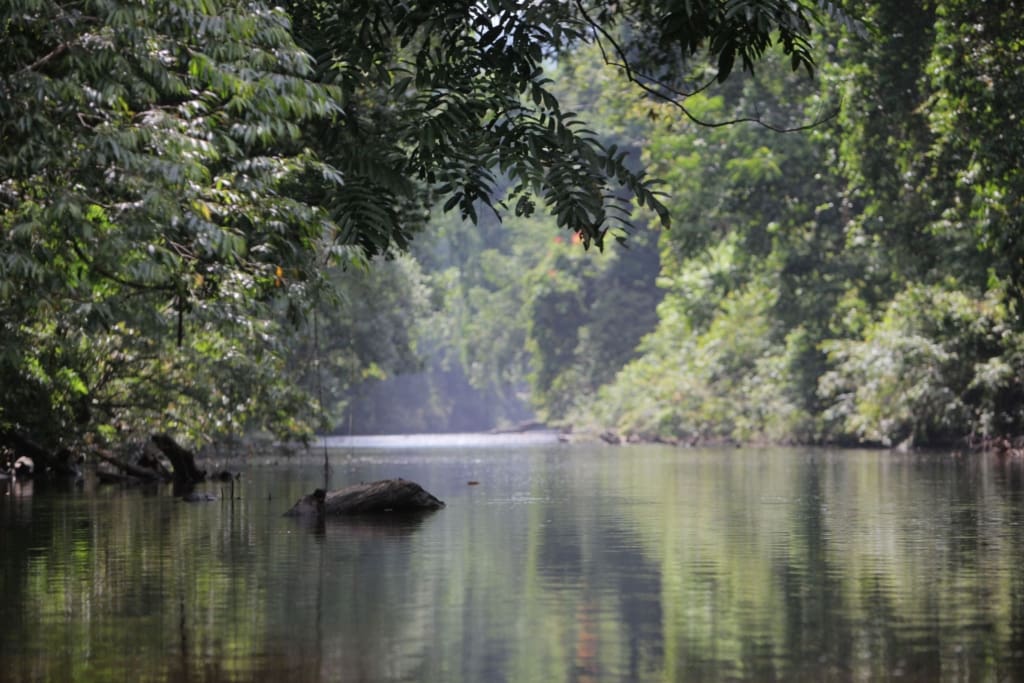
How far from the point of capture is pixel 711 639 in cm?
930

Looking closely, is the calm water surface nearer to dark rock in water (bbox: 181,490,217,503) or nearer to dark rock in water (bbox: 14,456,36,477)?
dark rock in water (bbox: 181,490,217,503)

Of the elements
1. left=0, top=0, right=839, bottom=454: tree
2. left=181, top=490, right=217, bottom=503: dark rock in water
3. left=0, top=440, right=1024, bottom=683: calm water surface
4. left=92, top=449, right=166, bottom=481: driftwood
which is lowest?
left=0, top=440, right=1024, bottom=683: calm water surface

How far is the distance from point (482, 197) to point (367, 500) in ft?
38.0

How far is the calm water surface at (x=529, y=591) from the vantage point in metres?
8.58

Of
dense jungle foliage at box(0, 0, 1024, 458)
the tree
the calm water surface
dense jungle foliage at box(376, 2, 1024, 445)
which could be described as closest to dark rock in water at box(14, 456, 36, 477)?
dense jungle foliage at box(0, 0, 1024, 458)

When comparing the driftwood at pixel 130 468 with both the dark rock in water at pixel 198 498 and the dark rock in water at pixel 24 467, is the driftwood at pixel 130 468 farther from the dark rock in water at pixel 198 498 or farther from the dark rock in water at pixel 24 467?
the dark rock in water at pixel 198 498

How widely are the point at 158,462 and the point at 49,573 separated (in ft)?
60.7

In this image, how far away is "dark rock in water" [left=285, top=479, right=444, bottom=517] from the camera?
20297 millimetres

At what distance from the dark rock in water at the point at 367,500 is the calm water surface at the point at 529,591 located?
0.61 metres

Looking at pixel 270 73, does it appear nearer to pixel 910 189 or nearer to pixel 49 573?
pixel 49 573

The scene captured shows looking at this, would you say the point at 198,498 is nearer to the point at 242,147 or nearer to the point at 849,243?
the point at 242,147

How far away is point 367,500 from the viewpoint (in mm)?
20734

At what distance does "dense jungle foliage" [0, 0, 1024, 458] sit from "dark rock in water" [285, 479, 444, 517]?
286 cm

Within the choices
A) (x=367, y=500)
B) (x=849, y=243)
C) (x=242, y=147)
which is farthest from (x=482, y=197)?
(x=849, y=243)
